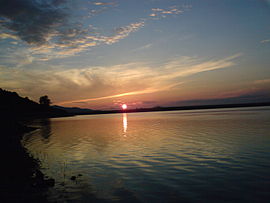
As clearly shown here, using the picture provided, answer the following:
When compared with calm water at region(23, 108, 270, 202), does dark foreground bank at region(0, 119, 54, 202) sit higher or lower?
higher

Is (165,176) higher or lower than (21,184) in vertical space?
lower

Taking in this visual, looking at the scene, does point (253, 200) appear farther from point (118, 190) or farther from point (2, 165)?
point (2, 165)

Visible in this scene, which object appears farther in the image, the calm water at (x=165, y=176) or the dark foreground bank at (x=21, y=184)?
the calm water at (x=165, y=176)

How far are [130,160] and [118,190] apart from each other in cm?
812

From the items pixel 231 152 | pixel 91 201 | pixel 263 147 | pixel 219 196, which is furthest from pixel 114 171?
pixel 263 147

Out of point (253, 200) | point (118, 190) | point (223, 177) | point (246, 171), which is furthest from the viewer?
point (246, 171)

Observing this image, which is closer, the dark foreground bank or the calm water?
the dark foreground bank

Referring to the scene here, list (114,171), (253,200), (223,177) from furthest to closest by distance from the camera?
(114,171), (223,177), (253,200)

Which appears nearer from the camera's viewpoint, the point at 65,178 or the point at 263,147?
the point at 65,178

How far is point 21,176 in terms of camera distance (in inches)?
629

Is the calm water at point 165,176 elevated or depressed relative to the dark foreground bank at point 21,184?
depressed

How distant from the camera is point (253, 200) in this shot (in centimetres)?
1116

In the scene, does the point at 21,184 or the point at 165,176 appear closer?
the point at 21,184

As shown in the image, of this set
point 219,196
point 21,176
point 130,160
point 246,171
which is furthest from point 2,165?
point 246,171
